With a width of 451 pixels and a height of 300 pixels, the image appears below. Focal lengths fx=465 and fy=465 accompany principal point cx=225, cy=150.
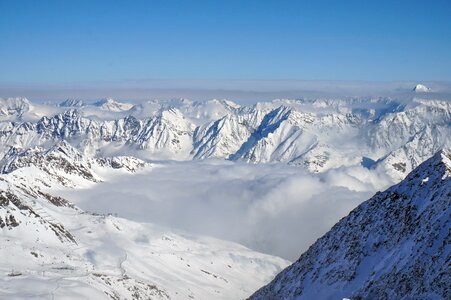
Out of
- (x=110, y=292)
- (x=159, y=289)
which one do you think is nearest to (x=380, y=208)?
(x=110, y=292)

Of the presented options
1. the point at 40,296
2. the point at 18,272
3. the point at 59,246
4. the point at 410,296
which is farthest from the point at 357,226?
the point at 59,246

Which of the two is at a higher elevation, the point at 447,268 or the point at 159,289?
the point at 447,268

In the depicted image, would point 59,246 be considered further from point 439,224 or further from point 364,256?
point 439,224

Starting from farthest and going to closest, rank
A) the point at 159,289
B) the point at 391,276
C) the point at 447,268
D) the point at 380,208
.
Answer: the point at 159,289, the point at 380,208, the point at 391,276, the point at 447,268

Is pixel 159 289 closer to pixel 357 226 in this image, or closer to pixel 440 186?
pixel 357 226

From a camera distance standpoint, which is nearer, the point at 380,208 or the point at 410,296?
the point at 410,296

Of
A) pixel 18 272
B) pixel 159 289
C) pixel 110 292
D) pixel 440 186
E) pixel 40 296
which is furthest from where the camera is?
pixel 159 289

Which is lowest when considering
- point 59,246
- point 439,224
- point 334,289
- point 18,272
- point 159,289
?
point 159,289
